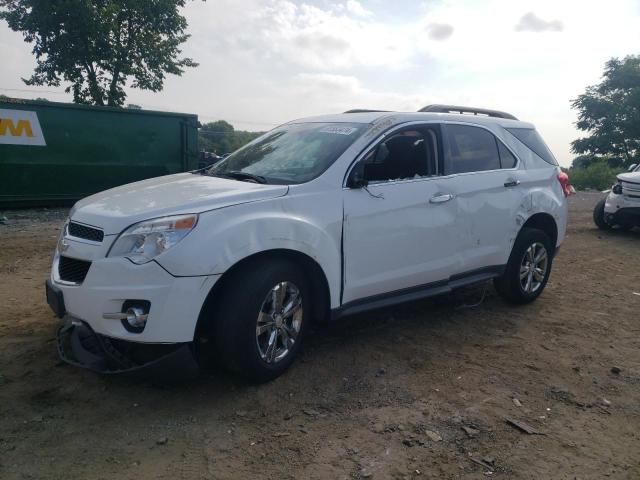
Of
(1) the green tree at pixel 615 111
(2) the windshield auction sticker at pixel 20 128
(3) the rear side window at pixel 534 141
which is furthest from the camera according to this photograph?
(1) the green tree at pixel 615 111

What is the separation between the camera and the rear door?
453 centimetres

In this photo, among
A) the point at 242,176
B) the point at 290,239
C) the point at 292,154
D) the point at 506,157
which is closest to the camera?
the point at 290,239

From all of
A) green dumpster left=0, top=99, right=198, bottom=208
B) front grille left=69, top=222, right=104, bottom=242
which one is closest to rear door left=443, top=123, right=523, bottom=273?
front grille left=69, top=222, right=104, bottom=242

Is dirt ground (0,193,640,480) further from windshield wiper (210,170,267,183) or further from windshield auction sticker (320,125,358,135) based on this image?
windshield auction sticker (320,125,358,135)

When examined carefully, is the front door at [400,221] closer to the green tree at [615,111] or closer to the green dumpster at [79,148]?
the green dumpster at [79,148]

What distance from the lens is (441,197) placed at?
4.32m

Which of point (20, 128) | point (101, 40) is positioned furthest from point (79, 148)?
point (101, 40)

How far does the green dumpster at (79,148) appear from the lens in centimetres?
1039

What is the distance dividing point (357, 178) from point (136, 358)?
1869 mm

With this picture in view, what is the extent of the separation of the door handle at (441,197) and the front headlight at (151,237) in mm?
1995

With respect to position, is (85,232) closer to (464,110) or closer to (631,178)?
(464,110)

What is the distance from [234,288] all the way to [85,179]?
932 centimetres

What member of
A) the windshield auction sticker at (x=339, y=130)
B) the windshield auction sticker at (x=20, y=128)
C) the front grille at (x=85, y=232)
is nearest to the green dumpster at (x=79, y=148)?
the windshield auction sticker at (x=20, y=128)

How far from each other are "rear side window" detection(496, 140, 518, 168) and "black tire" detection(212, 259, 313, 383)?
8.80ft
